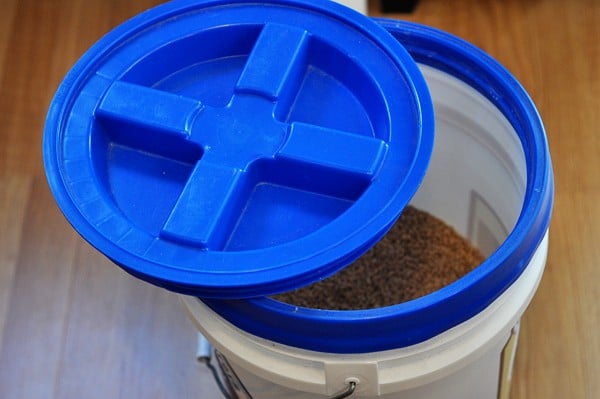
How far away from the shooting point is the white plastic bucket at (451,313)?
1.82 feet

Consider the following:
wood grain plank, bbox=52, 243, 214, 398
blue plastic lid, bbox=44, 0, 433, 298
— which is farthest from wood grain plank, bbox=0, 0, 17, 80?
blue plastic lid, bbox=44, 0, 433, 298

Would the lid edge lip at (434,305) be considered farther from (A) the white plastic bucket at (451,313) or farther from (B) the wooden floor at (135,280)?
→ (B) the wooden floor at (135,280)

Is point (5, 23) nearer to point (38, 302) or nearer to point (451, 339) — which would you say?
point (38, 302)

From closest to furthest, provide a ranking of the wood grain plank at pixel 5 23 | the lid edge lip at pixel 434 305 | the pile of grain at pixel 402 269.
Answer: the lid edge lip at pixel 434 305, the pile of grain at pixel 402 269, the wood grain plank at pixel 5 23

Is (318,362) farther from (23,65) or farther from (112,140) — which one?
(23,65)

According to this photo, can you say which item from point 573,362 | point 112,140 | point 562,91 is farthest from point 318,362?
point 562,91

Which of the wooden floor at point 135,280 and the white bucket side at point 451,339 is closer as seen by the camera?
the white bucket side at point 451,339

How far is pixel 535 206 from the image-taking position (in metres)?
0.56

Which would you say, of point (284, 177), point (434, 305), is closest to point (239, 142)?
point (284, 177)

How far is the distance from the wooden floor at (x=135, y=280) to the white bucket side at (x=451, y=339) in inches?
4.6

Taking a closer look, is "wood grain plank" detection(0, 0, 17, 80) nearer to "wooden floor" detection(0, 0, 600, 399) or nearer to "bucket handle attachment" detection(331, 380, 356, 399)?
"wooden floor" detection(0, 0, 600, 399)

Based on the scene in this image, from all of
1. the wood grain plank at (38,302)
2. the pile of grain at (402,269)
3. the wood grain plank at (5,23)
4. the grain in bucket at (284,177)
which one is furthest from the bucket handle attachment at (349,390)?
the wood grain plank at (5,23)

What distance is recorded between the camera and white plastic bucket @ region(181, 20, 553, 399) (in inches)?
21.9

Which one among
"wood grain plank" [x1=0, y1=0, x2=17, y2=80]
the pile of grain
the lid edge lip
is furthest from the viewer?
"wood grain plank" [x1=0, y1=0, x2=17, y2=80]
